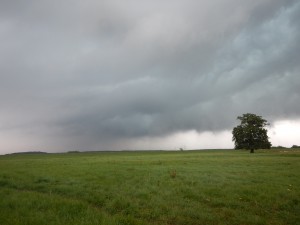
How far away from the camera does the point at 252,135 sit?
9512cm

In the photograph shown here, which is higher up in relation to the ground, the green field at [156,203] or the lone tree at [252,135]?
the lone tree at [252,135]

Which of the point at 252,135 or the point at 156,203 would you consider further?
the point at 252,135

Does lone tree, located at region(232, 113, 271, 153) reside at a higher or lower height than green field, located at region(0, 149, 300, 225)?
higher

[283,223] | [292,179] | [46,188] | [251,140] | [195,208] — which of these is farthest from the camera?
[251,140]

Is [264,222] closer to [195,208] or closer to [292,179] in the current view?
[195,208]

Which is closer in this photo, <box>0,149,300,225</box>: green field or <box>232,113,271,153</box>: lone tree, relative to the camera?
<box>0,149,300,225</box>: green field

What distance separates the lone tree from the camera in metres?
94.3

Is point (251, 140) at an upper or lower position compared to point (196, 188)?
upper

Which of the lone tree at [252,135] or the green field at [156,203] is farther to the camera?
the lone tree at [252,135]

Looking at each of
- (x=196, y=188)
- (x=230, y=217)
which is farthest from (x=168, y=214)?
(x=196, y=188)

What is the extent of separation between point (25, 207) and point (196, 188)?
1077 cm

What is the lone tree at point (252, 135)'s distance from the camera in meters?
94.3

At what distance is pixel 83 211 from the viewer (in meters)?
13.6

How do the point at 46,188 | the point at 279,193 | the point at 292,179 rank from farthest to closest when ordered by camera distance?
the point at 292,179 → the point at 46,188 → the point at 279,193
